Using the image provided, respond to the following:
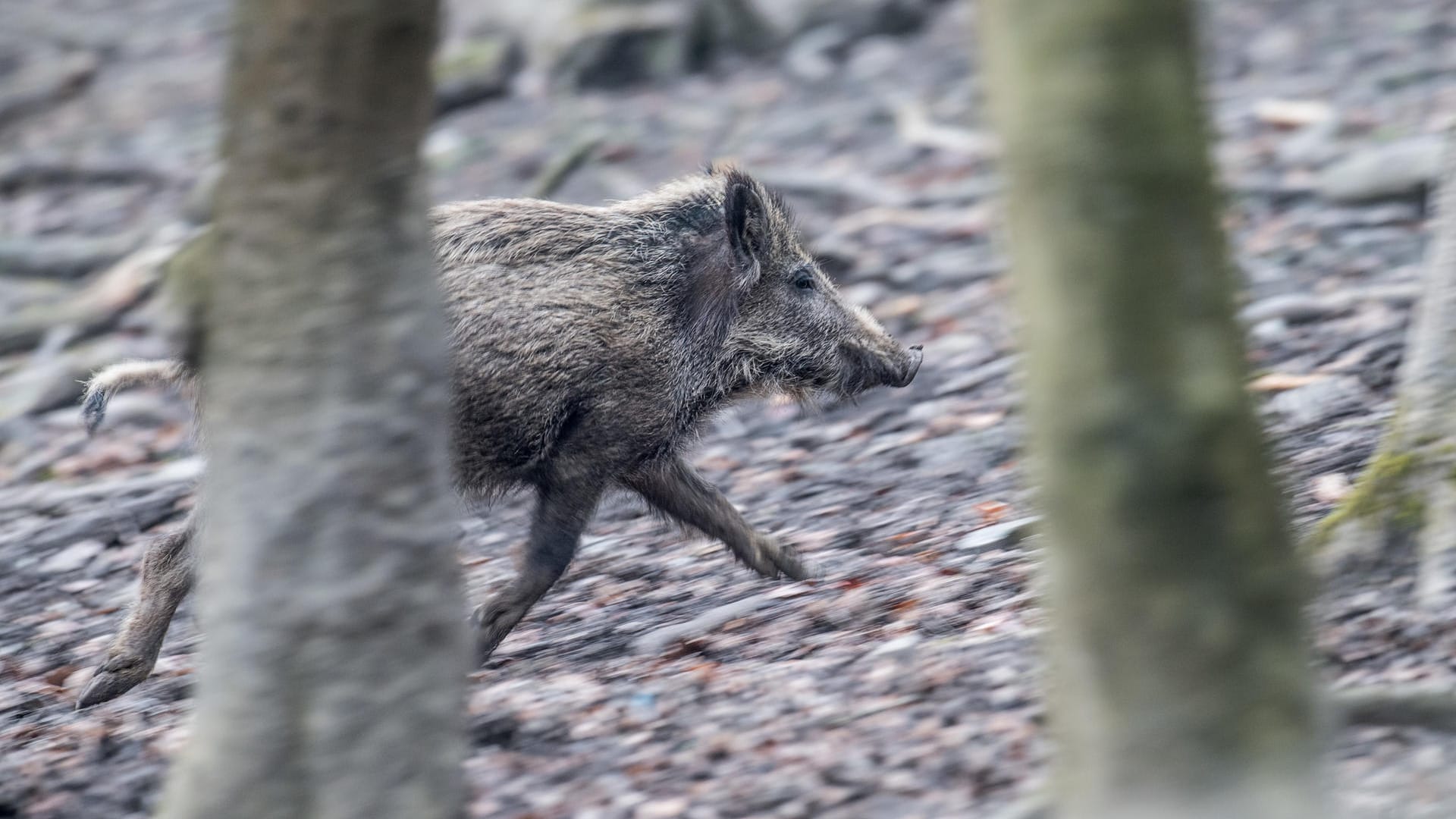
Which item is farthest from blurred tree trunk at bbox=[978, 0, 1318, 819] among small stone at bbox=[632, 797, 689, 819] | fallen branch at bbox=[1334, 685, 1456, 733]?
small stone at bbox=[632, 797, 689, 819]

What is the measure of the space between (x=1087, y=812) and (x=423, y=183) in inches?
65.3

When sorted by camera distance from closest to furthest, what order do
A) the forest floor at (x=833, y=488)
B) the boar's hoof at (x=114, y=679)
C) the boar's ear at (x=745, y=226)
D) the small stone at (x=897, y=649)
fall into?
the forest floor at (x=833, y=488) < the small stone at (x=897, y=649) < the boar's hoof at (x=114, y=679) < the boar's ear at (x=745, y=226)

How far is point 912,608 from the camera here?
4723 mm

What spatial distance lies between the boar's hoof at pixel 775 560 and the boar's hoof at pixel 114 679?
1.92m

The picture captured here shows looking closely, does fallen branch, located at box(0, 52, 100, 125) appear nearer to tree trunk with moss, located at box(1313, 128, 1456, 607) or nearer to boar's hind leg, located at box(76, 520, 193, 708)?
boar's hind leg, located at box(76, 520, 193, 708)

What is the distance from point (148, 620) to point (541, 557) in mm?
1179

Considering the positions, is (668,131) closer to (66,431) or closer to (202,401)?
(66,431)

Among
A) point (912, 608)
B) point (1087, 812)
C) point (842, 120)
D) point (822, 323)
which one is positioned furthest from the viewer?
point (842, 120)

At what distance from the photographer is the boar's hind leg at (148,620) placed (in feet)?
15.8

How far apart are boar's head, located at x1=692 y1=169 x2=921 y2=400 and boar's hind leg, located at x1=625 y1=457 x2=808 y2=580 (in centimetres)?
46

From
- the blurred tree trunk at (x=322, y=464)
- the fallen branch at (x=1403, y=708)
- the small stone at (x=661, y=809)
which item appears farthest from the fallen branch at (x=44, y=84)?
the fallen branch at (x=1403, y=708)

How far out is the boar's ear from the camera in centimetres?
576

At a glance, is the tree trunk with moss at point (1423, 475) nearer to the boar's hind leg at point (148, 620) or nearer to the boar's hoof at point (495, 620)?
the boar's hoof at point (495, 620)

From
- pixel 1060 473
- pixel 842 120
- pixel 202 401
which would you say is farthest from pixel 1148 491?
pixel 842 120
